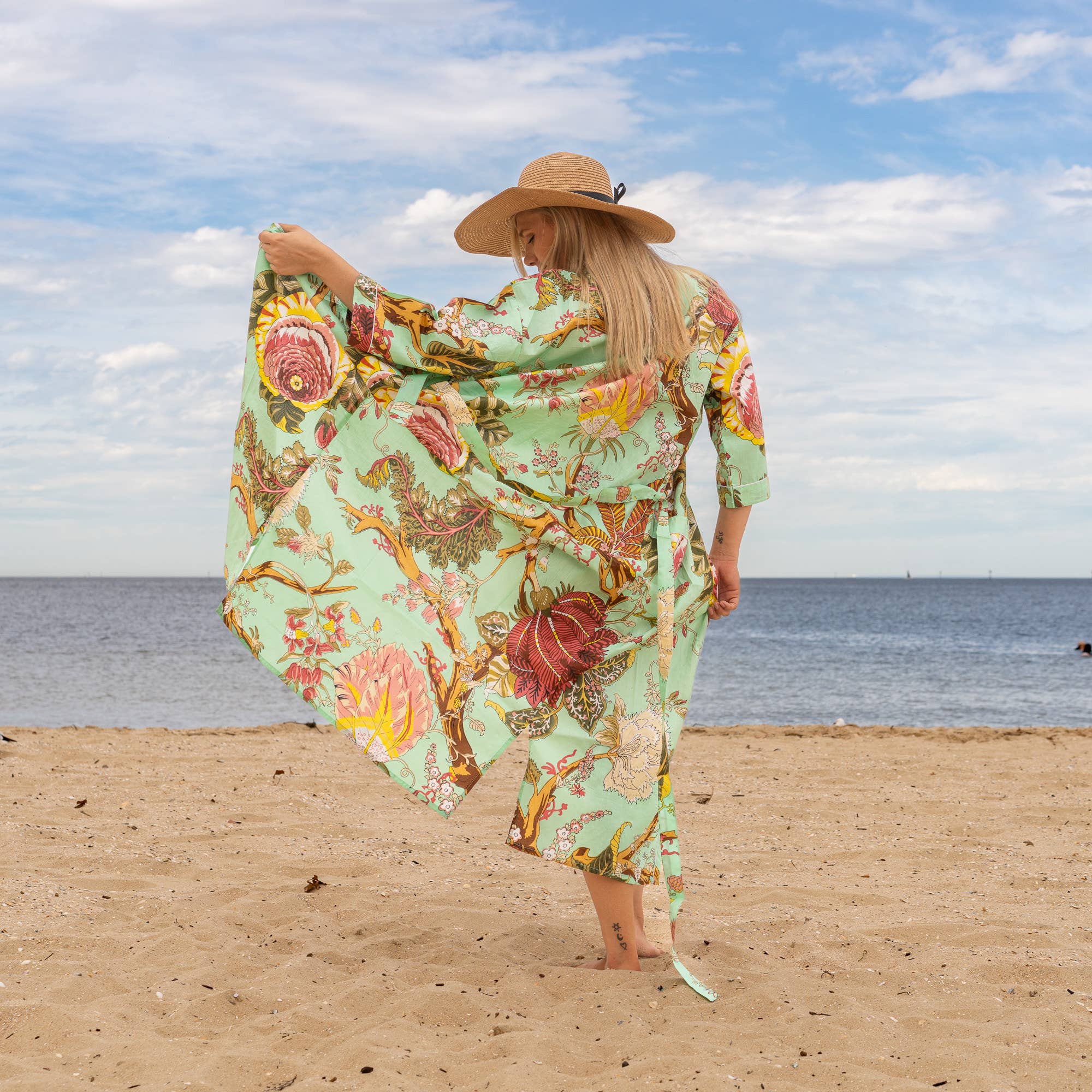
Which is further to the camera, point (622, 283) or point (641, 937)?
point (641, 937)

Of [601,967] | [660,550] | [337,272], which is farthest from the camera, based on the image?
[601,967]

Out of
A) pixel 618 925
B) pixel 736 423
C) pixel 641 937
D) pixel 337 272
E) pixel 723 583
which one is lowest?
pixel 641 937

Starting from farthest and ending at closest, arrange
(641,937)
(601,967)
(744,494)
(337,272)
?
(641,937)
(601,967)
(744,494)
(337,272)

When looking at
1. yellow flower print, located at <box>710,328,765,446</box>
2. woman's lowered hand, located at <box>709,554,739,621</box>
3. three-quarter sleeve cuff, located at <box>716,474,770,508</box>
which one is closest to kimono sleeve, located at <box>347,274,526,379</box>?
yellow flower print, located at <box>710,328,765,446</box>

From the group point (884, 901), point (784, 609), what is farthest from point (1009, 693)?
point (784, 609)

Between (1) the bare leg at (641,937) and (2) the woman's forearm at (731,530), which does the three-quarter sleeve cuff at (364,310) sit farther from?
(1) the bare leg at (641,937)

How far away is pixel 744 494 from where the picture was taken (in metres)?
2.82

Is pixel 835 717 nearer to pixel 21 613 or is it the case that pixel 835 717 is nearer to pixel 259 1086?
pixel 259 1086

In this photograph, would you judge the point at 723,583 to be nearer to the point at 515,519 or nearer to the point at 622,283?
the point at 515,519

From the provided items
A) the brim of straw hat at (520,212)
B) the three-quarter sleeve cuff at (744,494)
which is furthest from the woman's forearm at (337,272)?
the three-quarter sleeve cuff at (744,494)

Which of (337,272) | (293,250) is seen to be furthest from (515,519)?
(293,250)

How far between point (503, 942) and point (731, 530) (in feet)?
5.31

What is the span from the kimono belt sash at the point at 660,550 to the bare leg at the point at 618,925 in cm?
15

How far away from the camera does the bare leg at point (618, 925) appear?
2812 millimetres
